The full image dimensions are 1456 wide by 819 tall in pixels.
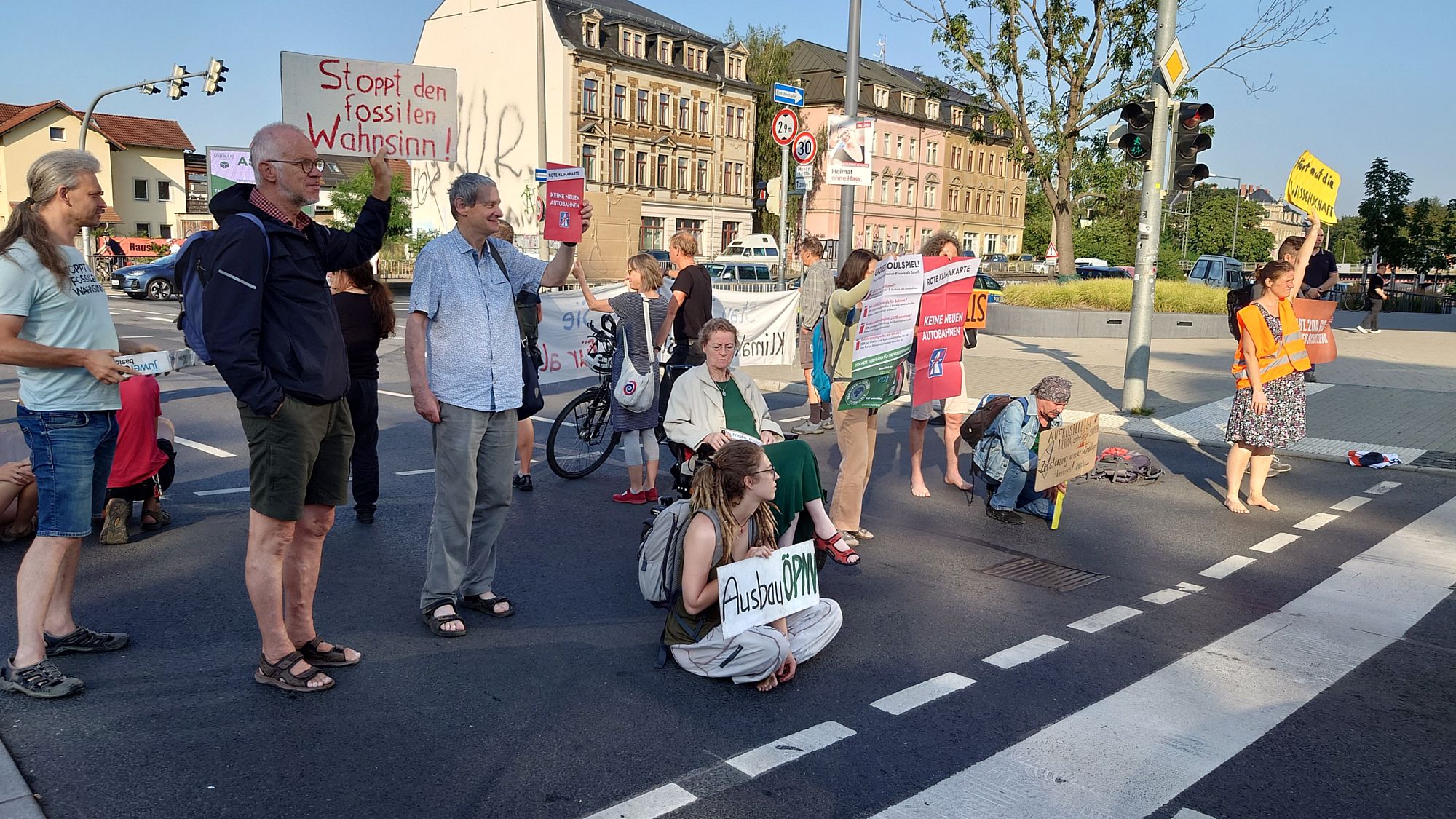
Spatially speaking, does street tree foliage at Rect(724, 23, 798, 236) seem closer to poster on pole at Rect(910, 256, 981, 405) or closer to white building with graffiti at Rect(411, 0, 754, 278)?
white building with graffiti at Rect(411, 0, 754, 278)

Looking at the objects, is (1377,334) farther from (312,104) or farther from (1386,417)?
(312,104)

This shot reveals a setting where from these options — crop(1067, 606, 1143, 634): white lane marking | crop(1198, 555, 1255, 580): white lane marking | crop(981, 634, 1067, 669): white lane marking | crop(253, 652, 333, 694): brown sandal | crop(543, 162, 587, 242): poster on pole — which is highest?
crop(543, 162, 587, 242): poster on pole

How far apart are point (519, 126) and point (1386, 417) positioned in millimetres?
50096

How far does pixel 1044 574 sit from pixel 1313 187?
5.30 metres

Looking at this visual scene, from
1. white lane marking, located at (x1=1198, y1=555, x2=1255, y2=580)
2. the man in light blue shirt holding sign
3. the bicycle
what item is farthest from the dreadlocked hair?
the bicycle

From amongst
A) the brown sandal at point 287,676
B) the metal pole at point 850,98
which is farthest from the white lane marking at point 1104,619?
the metal pole at point 850,98

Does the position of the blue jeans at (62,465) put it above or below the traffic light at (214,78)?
below

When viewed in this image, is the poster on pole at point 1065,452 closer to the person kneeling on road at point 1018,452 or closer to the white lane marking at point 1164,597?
the person kneeling on road at point 1018,452

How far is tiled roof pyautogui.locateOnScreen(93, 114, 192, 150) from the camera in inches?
2729

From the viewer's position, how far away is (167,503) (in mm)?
7395

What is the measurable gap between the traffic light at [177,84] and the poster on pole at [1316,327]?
29.3 meters

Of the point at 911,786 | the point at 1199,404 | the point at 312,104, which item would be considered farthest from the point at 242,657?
the point at 1199,404

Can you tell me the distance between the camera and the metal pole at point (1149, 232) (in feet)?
39.2

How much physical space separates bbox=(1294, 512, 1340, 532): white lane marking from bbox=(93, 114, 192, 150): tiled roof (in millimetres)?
75881
